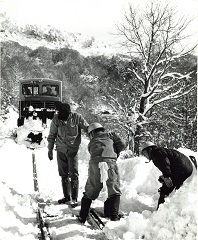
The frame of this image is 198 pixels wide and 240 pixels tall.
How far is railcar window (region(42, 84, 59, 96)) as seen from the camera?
15945mm

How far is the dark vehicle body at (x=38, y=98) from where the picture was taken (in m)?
15.3

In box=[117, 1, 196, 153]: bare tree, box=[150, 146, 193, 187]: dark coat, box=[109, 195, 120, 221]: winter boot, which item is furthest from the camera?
box=[117, 1, 196, 153]: bare tree

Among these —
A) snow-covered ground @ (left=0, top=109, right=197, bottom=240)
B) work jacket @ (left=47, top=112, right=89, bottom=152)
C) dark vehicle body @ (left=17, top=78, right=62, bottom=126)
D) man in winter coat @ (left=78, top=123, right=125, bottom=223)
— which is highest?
dark vehicle body @ (left=17, top=78, right=62, bottom=126)

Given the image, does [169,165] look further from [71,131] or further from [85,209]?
[71,131]

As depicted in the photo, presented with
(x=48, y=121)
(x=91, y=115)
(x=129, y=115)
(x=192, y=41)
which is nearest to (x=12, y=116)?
(x=91, y=115)

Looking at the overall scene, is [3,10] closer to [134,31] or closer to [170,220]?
[170,220]

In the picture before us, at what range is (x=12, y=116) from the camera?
87.4 ft

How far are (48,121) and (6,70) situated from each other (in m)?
21.1

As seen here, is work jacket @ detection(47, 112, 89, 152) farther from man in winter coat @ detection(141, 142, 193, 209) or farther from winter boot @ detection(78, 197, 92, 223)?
man in winter coat @ detection(141, 142, 193, 209)

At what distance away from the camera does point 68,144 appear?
549cm

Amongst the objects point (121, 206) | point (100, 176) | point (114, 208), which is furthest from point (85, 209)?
point (121, 206)

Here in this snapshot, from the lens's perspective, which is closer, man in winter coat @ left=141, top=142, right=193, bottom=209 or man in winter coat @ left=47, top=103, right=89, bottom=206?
man in winter coat @ left=141, top=142, right=193, bottom=209

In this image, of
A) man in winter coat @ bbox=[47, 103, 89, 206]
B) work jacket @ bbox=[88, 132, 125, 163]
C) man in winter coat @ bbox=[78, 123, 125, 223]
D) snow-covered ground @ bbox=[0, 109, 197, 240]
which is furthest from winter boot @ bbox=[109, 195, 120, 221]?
man in winter coat @ bbox=[47, 103, 89, 206]

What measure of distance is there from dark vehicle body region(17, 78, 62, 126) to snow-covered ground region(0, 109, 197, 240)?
19.0 feet
